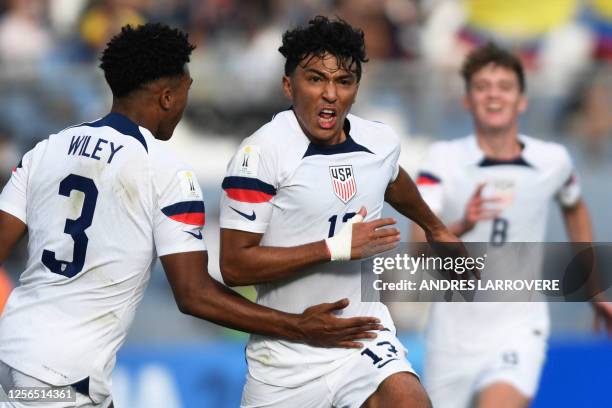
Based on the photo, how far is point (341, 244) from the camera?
5414mm

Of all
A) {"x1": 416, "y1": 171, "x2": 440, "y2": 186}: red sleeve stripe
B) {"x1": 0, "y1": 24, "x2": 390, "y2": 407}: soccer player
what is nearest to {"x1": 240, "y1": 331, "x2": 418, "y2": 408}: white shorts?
{"x1": 0, "y1": 24, "x2": 390, "y2": 407}: soccer player

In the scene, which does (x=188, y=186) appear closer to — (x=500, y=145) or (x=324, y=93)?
(x=324, y=93)

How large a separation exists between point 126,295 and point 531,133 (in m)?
6.27

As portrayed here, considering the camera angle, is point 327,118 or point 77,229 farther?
point 327,118

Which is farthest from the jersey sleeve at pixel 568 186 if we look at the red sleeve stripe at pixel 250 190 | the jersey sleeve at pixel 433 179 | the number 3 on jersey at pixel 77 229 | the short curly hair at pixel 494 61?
the number 3 on jersey at pixel 77 229

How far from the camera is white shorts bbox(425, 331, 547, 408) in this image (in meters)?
7.88

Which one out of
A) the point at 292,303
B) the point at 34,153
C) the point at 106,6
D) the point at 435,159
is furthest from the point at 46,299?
the point at 106,6

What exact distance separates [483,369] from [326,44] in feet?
10.8

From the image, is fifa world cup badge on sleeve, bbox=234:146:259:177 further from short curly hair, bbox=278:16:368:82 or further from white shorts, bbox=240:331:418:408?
white shorts, bbox=240:331:418:408

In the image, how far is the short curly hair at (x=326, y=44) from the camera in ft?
18.4

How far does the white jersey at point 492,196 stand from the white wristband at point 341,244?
2.79m

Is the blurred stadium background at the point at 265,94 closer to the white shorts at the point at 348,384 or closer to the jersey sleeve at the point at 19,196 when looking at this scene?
the white shorts at the point at 348,384

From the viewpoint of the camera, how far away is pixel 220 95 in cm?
1067

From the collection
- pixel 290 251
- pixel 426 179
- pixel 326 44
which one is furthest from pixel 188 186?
pixel 426 179
